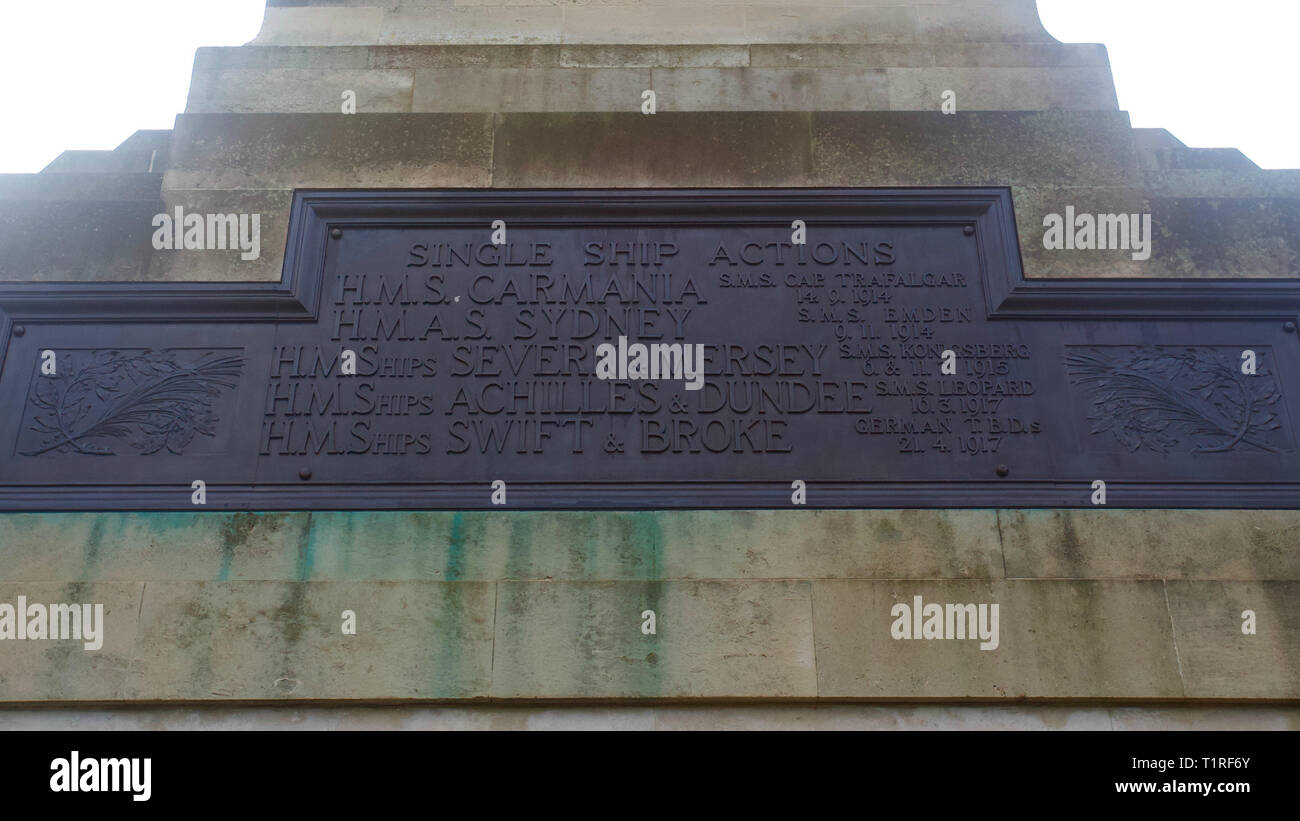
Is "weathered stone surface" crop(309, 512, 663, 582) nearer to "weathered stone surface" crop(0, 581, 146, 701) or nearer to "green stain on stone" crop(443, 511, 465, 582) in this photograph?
"green stain on stone" crop(443, 511, 465, 582)

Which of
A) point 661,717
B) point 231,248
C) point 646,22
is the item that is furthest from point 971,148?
point 231,248

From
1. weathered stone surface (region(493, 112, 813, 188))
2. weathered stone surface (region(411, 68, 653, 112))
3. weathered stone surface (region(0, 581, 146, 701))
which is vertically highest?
weathered stone surface (region(411, 68, 653, 112))

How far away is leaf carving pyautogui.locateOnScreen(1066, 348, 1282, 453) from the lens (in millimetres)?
7824

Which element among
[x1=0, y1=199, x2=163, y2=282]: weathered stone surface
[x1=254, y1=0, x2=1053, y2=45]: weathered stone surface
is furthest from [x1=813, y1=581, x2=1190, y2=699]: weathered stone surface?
[x1=0, y1=199, x2=163, y2=282]: weathered stone surface

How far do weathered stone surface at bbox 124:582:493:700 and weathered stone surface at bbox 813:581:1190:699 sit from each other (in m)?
2.26

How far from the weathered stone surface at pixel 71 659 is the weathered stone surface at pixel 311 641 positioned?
97 millimetres

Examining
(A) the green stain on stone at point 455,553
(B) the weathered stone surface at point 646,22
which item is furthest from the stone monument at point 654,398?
(B) the weathered stone surface at point 646,22

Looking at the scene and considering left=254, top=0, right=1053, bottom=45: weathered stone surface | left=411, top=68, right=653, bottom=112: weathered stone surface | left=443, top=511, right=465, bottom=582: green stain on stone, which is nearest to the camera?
left=443, top=511, right=465, bottom=582: green stain on stone

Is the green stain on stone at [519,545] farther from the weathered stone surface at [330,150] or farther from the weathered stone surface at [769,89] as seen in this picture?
the weathered stone surface at [769,89]

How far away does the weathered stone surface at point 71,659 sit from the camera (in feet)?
22.5

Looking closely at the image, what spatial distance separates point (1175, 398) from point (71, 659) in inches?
300
